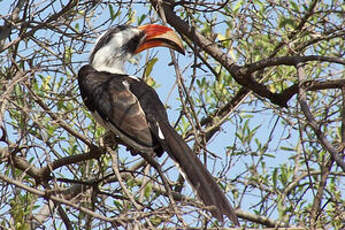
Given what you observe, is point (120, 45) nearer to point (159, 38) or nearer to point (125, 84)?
point (159, 38)

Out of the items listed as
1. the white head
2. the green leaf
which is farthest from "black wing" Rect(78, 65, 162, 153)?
the white head

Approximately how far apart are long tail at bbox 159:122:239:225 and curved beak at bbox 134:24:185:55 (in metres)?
0.71

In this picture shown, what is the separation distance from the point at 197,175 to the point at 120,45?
1.98 metres

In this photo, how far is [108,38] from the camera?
5344 mm

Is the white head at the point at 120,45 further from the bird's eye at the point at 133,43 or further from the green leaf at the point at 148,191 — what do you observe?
the green leaf at the point at 148,191

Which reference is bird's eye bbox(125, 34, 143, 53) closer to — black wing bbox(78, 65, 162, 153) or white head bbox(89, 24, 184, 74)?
white head bbox(89, 24, 184, 74)

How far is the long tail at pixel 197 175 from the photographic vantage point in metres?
3.48

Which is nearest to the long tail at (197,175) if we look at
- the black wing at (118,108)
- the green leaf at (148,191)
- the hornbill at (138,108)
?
the hornbill at (138,108)

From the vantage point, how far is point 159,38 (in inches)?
193

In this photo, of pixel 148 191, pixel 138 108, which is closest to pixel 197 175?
pixel 148 191

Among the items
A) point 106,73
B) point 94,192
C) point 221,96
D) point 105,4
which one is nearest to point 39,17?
point 105,4

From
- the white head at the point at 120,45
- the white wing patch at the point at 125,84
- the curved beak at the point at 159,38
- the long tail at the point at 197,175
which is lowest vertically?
the long tail at the point at 197,175

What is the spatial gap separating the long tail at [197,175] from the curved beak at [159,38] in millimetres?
710

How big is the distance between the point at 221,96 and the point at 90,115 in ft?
3.57
